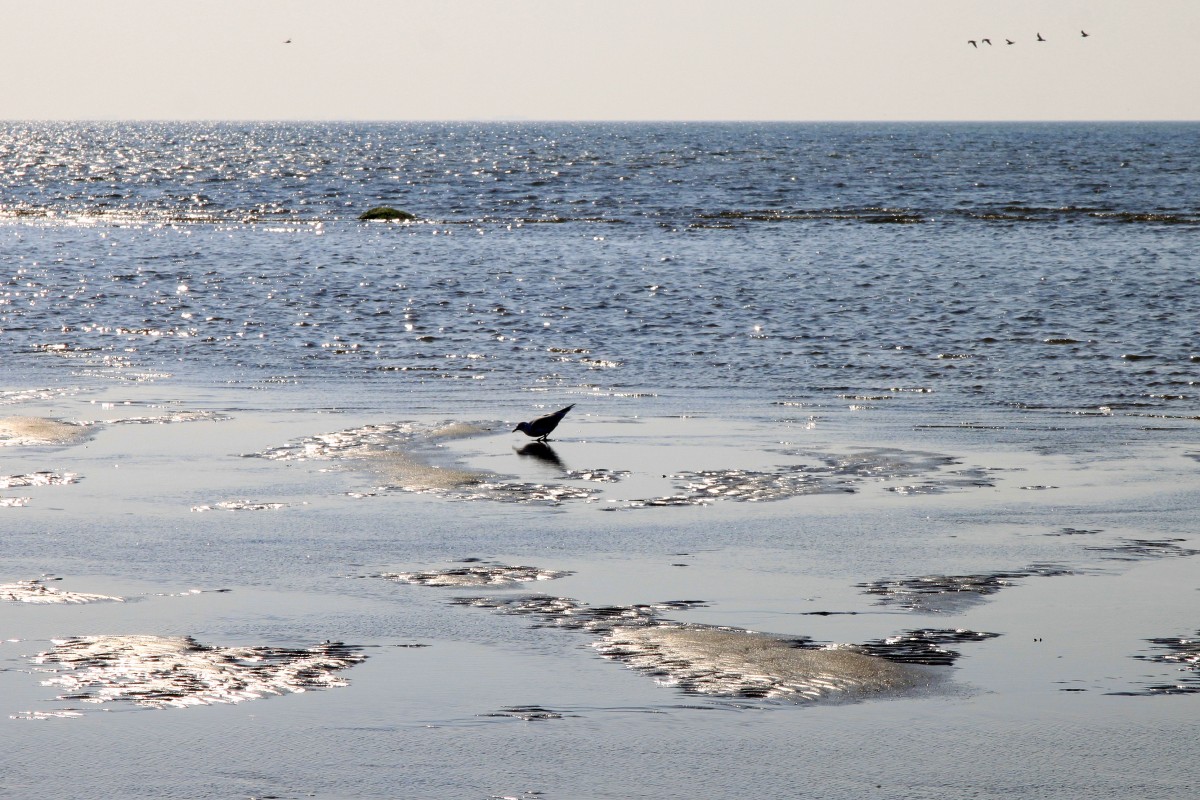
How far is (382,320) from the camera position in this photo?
26.0 metres

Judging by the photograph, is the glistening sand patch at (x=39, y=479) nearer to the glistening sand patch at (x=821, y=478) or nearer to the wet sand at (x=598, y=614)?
the wet sand at (x=598, y=614)

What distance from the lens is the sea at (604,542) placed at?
6.52 meters

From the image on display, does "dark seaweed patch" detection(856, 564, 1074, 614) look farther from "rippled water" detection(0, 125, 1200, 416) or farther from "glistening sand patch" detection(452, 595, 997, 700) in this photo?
"rippled water" detection(0, 125, 1200, 416)

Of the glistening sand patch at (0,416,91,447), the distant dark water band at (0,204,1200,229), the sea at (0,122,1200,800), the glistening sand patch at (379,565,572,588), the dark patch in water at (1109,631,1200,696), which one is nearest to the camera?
the sea at (0,122,1200,800)

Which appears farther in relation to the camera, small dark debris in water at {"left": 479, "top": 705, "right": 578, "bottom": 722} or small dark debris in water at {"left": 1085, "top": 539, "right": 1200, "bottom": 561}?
small dark debris in water at {"left": 1085, "top": 539, "right": 1200, "bottom": 561}

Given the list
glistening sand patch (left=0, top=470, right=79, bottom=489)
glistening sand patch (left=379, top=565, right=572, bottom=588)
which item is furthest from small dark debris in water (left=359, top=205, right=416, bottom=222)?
glistening sand patch (left=379, top=565, right=572, bottom=588)

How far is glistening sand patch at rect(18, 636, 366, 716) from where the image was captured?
23.2 ft

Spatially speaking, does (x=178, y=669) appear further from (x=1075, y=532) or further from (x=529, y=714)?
(x=1075, y=532)

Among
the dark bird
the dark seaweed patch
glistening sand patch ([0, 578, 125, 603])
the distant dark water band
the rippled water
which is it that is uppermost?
the distant dark water band

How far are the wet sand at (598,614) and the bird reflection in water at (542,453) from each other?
6 centimetres

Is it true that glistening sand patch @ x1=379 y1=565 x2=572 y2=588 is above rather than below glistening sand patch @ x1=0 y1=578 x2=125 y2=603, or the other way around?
below

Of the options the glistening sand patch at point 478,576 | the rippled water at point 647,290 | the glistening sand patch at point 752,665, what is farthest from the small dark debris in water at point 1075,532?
the rippled water at point 647,290

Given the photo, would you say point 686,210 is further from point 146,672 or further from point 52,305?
point 146,672

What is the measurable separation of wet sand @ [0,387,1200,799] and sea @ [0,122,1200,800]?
32mm
